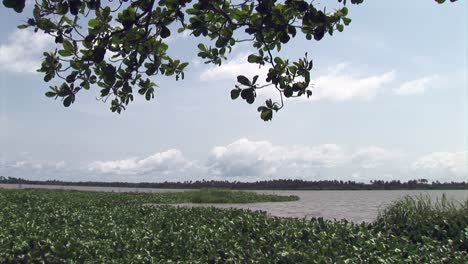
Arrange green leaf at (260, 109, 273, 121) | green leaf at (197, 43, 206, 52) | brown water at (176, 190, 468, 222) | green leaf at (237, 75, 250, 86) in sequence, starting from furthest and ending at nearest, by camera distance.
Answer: brown water at (176, 190, 468, 222) → green leaf at (197, 43, 206, 52) → green leaf at (260, 109, 273, 121) → green leaf at (237, 75, 250, 86)

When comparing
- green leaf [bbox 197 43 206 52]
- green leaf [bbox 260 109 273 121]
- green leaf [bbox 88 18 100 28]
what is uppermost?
green leaf [bbox 197 43 206 52]

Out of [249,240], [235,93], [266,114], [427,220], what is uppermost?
[235,93]

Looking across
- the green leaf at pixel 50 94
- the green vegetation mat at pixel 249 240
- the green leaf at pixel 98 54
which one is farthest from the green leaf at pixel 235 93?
the green vegetation mat at pixel 249 240

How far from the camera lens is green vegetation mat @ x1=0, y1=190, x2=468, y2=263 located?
8383 millimetres

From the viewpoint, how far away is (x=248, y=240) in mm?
10078

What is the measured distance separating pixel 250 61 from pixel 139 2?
1.21 m

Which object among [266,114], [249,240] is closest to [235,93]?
[266,114]

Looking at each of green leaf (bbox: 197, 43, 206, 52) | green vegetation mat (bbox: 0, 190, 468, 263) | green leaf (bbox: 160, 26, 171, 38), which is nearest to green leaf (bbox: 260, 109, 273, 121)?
green leaf (bbox: 160, 26, 171, 38)

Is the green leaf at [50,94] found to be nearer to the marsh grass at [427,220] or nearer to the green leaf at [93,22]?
the green leaf at [93,22]

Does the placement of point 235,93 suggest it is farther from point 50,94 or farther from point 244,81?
point 50,94

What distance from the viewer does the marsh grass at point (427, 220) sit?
10859 mm

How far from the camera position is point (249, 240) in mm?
10102

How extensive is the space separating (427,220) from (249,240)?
4579 mm

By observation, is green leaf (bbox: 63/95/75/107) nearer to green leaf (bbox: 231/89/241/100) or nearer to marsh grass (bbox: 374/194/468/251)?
green leaf (bbox: 231/89/241/100)
